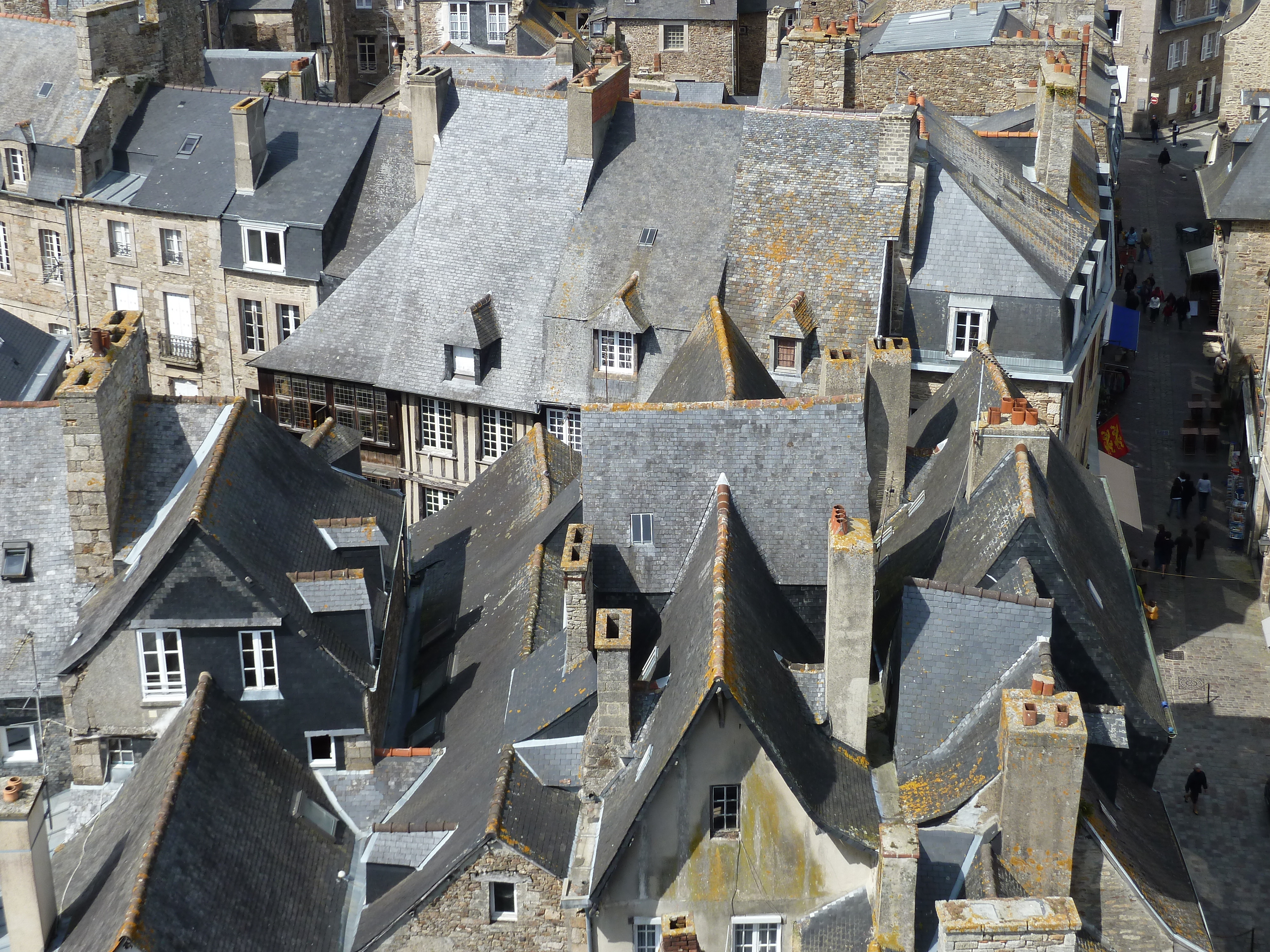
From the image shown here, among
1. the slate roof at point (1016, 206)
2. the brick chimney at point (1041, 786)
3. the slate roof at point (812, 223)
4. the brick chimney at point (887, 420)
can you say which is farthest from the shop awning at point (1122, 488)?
the brick chimney at point (1041, 786)

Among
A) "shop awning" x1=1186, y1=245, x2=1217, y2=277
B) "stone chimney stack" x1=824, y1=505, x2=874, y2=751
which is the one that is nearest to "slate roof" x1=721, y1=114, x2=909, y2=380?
"stone chimney stack" x1=824, y1=505, x2=874, y2=751

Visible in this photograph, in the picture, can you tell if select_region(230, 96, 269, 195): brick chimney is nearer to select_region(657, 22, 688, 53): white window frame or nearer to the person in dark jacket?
the person in dark jacket

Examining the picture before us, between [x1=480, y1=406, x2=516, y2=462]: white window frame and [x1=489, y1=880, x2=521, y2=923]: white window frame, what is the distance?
1755 cm

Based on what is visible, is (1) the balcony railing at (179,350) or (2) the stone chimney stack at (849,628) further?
(1) the balcony railing at (179,350)

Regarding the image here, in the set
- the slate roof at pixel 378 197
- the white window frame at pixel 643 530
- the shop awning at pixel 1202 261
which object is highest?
the slate roof at pixel 378 197

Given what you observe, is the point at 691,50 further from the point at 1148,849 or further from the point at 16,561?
the point at 1148,849

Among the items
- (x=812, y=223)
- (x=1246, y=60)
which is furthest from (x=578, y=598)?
(x=1246, y=60)

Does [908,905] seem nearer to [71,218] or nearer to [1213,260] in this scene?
[71,218]

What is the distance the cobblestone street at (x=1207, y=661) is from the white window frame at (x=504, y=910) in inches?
496

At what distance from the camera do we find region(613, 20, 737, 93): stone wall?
6662 cm

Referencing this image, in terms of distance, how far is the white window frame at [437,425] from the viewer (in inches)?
1544

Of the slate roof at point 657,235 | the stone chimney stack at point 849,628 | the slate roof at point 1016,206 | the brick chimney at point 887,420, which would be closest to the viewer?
the stone chimney stack at point 849,628

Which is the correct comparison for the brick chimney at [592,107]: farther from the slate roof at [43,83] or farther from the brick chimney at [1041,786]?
the brick chimney at [1041,786]

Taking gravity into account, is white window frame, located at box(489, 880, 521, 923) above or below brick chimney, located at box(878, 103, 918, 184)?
below
